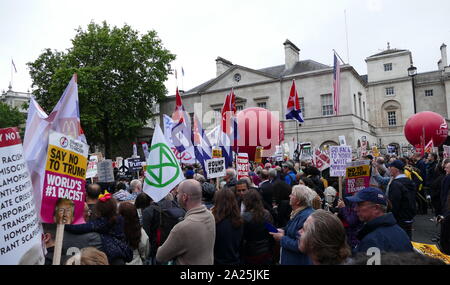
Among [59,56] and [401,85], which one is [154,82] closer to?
[59,56]

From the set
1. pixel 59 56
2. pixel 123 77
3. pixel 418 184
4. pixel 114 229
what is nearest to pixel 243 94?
A: pixel 123 77

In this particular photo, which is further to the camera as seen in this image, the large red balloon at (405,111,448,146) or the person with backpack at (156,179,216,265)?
the large red balloon at (405,111,448,146)

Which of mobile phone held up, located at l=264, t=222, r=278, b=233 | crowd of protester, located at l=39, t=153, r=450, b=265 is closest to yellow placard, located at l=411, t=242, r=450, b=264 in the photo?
crowd of protester, located at l=39, t=153, r=450, b=265

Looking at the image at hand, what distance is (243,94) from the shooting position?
35.4 metres

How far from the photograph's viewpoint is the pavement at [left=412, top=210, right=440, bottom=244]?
25.1 ft

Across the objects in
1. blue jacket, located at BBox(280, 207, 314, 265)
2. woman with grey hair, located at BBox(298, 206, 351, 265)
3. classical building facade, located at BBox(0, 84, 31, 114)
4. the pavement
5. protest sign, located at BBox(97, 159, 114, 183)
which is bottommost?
the pavement

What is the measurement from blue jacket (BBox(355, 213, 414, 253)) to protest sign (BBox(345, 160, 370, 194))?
2660mm

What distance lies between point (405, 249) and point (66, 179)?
2.84 meters

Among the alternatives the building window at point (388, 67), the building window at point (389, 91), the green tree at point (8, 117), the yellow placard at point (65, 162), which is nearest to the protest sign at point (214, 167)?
the yellow placard at point (65, 162)

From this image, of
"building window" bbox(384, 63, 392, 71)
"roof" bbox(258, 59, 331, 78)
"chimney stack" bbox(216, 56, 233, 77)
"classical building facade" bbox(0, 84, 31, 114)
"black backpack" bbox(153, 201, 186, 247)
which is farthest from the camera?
"classical building facade" bbox(0, 84, 31, 114)

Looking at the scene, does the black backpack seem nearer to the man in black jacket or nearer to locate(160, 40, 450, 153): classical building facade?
the man in black jacket

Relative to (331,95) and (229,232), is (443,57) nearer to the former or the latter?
(331,95)

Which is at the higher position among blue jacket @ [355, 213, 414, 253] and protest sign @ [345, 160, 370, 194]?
protest sign @ [345, 160, 370, 194]

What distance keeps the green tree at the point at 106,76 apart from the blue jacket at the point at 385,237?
31.4m
